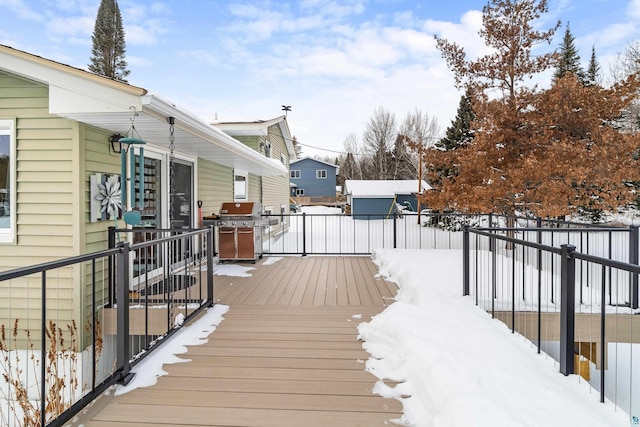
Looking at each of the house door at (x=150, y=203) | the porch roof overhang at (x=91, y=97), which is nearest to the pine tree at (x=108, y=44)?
the house door at (x=150, y=203)

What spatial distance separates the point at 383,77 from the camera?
18766 millimetres

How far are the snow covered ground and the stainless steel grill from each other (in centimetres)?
288

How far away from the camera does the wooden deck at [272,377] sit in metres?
1.98

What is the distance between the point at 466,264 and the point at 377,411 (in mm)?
2324

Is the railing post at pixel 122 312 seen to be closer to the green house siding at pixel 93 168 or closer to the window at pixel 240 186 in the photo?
the green house siding at pixel 93 168

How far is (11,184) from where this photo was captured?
4.00 meters

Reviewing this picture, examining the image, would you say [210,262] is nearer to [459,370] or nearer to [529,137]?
[459,370]

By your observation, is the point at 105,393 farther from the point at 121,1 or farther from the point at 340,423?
the point at 121,1

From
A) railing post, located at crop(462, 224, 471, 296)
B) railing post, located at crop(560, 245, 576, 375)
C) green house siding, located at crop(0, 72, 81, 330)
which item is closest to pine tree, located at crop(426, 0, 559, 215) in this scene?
railing post, located at crop(462, 224, 471, 296)

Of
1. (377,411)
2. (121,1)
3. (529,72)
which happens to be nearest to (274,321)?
(377,411)

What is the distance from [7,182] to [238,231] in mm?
3417

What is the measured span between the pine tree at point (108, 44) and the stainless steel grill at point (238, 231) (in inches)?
875

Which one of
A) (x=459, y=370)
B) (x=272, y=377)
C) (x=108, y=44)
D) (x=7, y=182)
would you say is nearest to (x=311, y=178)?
(x=108, y=44)

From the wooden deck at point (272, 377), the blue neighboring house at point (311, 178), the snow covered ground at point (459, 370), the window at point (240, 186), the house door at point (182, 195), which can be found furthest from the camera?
the blue neighboring house at point (311, 178)
